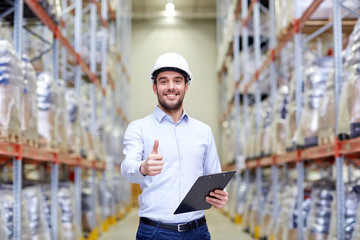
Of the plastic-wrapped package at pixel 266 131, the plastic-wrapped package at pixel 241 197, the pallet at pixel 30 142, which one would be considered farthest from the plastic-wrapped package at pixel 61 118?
the plastic-wrapped package at pixel 241 197

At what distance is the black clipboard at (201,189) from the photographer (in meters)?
2.20

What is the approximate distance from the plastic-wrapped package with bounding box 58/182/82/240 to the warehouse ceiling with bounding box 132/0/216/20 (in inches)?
527

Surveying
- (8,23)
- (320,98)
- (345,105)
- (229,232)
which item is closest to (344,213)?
(345,105)

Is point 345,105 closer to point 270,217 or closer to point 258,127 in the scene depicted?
point 270,217

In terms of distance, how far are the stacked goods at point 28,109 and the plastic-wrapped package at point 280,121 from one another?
11.5ft

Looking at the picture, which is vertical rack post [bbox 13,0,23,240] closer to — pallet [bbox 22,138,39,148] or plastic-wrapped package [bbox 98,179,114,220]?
pallet [bbox 22,138,39,148]

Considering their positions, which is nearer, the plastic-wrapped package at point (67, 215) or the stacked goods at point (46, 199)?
the stacked goods at point (46, 199)

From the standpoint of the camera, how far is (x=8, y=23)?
715cm

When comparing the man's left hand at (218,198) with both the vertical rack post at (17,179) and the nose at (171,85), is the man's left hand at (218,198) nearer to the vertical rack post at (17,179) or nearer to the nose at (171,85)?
the nose at (171,85)

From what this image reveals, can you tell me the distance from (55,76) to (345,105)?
3.96 m

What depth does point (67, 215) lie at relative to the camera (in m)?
6.96

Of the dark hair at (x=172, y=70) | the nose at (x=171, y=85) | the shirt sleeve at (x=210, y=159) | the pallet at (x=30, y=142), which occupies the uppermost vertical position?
the dark hair at (x=172, y=70)

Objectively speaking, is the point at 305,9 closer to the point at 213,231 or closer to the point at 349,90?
the point at 349,90

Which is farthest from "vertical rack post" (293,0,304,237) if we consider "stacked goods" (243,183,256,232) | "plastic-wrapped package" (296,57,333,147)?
"stacked goods" (243,183,256,232)
